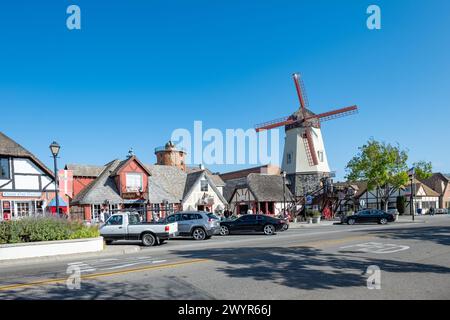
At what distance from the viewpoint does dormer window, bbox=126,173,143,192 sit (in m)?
39.3

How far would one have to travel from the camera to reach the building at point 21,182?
29812mm

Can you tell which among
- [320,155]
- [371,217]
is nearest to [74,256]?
[371,217]

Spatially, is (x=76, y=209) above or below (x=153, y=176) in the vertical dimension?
below

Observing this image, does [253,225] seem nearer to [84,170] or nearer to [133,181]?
[133,181]

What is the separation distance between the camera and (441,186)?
78688mm

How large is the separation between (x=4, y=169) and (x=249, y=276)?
2728cm

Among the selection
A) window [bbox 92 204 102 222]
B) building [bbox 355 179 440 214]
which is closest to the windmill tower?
building [bbox 355 179 440 214]

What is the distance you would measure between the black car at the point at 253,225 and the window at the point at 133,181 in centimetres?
1560

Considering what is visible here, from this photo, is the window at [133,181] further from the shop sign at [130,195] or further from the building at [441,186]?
the building at [441,186]

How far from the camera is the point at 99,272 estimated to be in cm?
1090

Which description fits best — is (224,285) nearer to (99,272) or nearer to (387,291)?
(387,291)

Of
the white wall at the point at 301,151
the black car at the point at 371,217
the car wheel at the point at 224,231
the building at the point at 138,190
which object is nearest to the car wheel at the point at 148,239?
the car wheel at the point at 224,231
